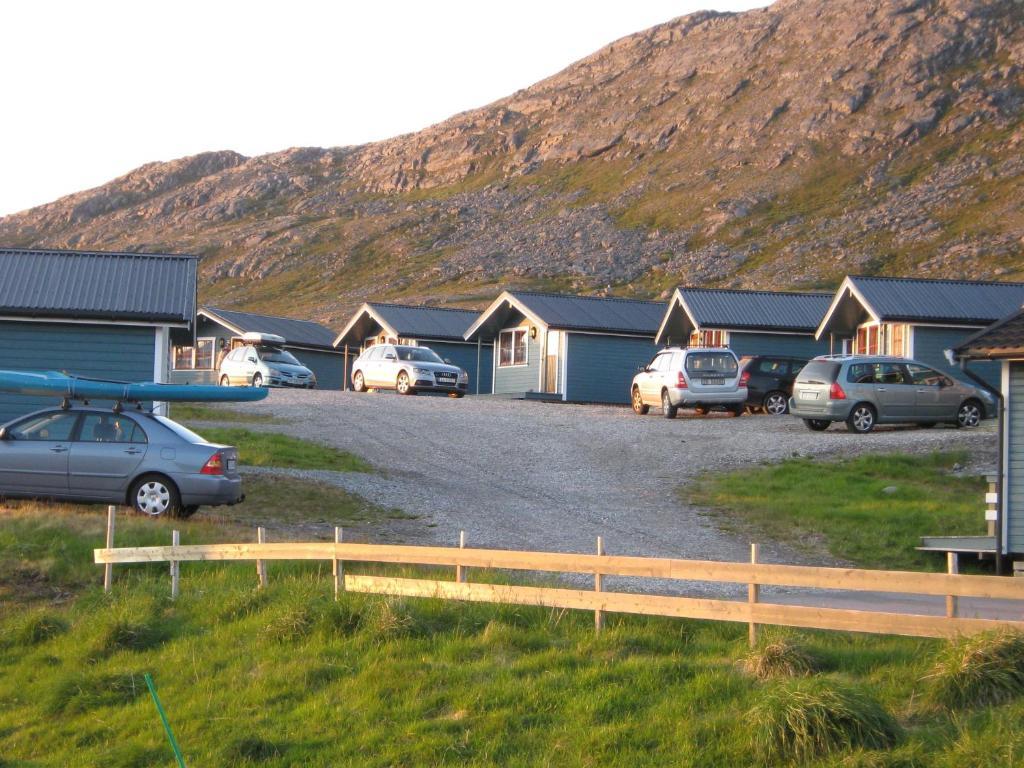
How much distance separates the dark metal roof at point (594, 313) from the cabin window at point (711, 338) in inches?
70.9

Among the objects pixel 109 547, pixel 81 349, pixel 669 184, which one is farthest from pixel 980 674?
pixel 669 184

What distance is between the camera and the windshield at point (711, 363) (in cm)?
2902

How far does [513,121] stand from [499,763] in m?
161

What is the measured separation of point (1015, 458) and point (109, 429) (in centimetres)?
1094

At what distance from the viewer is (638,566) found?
9812 mm

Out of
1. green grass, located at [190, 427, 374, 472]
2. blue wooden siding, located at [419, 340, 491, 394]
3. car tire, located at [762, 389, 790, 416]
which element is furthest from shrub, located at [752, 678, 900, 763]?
blue wooden siding, located at [419, 340, 491, 394]

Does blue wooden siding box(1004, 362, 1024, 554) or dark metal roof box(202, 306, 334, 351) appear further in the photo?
dark metal roof box(202, 306, 334, 351)

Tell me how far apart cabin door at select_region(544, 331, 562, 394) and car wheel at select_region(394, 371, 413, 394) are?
438 centimetres

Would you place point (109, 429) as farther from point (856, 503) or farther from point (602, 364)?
point (602, 364)

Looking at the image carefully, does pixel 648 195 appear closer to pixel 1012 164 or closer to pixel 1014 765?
pixel 1012 164

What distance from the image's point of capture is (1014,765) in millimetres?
6883

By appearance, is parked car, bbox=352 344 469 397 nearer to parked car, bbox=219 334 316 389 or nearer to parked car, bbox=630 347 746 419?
parked car, bbox=219 334 316 389

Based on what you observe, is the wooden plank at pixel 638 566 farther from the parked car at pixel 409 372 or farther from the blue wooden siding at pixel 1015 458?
the parked car at pixel 409 372

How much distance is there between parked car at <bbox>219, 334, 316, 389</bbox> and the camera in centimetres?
4028
